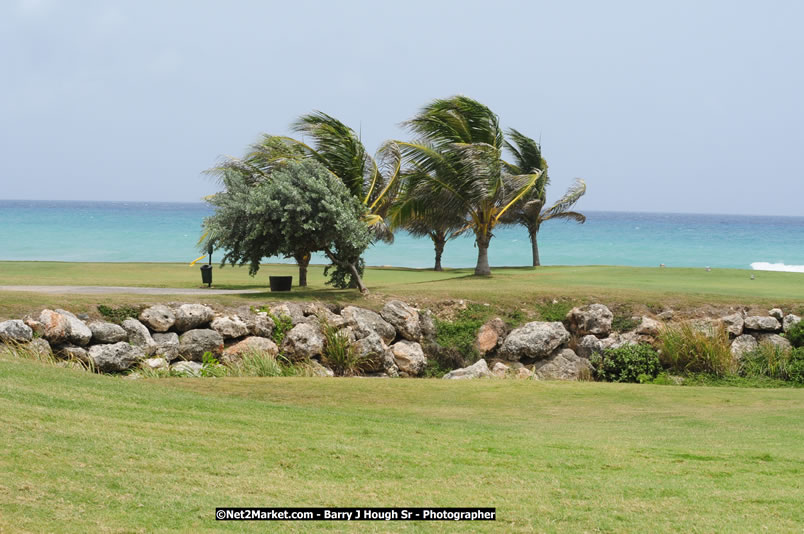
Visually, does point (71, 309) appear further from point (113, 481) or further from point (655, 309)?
point (655, 309)

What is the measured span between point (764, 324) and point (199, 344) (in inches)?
543

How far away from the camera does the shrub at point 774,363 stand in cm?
1745

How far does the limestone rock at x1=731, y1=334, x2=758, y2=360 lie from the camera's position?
18.5 metres

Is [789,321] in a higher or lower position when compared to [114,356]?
higher

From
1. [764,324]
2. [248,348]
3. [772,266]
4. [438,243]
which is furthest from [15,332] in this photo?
[772,266]

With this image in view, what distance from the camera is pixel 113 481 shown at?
6211mm

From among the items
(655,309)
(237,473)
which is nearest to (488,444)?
(237,473)

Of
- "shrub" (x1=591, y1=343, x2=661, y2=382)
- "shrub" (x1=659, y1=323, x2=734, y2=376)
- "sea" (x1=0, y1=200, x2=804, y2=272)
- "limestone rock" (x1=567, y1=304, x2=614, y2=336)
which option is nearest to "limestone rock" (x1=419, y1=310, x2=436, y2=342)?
"limestone rock" (x1=567, y1=304, x2=614, y2=336)

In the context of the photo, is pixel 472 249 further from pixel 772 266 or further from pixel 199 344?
pixel 199 344

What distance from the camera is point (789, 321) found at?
1919cm

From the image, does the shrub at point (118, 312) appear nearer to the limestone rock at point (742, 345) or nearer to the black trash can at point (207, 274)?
the black trash can at point (207, 274)

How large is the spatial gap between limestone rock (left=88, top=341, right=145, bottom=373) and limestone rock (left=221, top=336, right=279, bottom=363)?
1.85 m

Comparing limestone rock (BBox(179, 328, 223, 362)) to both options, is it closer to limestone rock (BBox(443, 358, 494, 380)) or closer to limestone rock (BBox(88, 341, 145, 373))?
limestone rock (BBox(88, 341, 145, 373))

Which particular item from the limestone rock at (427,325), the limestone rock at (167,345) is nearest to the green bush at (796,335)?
the limestone rock at (427,325)
